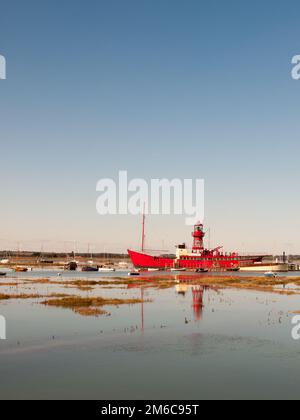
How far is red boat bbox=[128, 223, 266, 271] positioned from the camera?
159m

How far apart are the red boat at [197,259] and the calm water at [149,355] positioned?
110 m

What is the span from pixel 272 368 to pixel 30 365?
14603mm

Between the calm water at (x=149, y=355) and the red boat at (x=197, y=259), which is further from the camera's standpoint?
the red boat at (x=197, y=259)

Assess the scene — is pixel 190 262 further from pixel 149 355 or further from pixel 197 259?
pixel 149 355

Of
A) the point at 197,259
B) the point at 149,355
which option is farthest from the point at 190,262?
the point at 149,355

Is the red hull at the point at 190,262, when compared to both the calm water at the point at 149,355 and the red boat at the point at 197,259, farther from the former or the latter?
the calm water at the point at 149,355

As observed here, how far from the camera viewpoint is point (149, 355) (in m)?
28.5

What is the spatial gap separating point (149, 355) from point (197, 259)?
5212 inches

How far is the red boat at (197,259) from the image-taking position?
15862cm

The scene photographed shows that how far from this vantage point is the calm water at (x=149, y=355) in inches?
871

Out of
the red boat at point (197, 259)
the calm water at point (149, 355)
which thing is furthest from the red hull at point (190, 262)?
the calm water at point (149, 355)

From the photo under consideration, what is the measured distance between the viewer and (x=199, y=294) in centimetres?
6850

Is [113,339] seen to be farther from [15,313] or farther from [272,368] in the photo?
[15,313]
